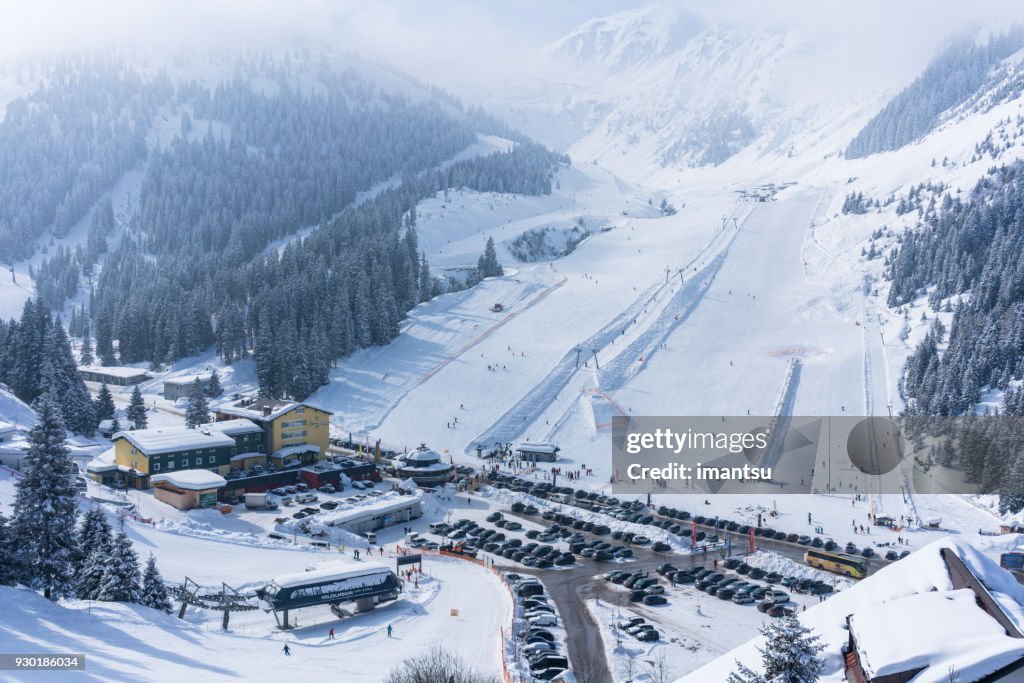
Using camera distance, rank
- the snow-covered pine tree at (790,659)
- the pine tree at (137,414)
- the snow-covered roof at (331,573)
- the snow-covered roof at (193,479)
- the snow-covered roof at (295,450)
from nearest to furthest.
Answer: the snow-covered pine tree at (790,659) < the snow-covered roof at (331,573) < the snow-covered roof at (193,479) < the snow-covered roof at (295,450) < the pine tree at (137,414)

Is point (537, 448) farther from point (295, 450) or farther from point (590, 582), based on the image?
point (590, 582)

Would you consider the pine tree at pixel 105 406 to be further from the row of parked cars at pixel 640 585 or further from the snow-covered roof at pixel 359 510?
the row of parked cars at pixel 640 585

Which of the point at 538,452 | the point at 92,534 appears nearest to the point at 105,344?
the point at 538,452

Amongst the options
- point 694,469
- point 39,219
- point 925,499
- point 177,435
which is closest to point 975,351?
point 925,499

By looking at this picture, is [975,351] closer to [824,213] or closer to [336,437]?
[336,437]

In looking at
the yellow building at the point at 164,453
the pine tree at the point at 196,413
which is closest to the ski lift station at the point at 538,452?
the yellow building at the point at 164,453
